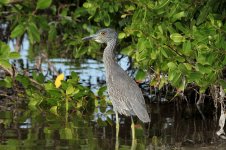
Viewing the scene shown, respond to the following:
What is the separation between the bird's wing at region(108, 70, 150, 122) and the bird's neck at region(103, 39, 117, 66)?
32cm

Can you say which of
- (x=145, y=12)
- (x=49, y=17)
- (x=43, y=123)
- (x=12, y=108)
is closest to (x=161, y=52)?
(x=145, y=12)

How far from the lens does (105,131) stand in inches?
366

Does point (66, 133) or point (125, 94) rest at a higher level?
point (125, 94)

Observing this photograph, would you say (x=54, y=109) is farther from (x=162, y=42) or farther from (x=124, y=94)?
(x=162, y=42)

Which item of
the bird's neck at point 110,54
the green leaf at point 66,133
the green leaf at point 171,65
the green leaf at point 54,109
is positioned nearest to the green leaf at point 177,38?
the green leaf at point 171,65

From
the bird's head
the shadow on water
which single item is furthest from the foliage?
the shadow on water

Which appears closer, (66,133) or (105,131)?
(66,133)

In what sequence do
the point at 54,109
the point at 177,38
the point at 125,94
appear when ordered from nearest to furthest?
1. the point at 177,38
2. the point at 125,94
3. the point at 54,109

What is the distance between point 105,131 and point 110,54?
0.99 m

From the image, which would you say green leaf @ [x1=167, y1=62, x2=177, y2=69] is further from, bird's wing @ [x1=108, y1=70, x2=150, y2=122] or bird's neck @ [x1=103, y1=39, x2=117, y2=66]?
bird's neck @ [x1=103, y1=39, x2=117, y2=66]

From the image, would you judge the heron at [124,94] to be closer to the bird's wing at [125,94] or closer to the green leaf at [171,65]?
the bird's wing at [125,94]

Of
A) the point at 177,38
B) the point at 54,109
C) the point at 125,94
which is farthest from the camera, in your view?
the point at 54,109

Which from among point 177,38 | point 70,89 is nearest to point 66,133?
point 70,89

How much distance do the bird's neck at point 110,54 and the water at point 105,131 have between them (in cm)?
86
